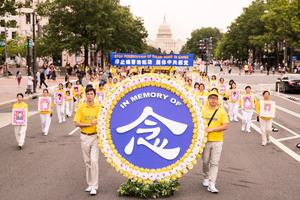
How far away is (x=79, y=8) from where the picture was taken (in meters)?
57.5

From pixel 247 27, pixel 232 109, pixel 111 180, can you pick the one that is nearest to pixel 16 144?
pixel 111 180

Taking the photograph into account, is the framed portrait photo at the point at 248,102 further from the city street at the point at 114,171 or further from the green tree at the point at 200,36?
the green tree at the point at 200,36

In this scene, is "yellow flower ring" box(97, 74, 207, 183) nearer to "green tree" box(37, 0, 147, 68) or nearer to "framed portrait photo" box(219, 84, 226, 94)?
"framed portrait photo" box(219, 84, 226, 94)

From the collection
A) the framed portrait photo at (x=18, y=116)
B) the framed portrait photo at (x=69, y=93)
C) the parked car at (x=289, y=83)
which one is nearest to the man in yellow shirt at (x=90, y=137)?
the framed portrait photo at (x=18, y=116)

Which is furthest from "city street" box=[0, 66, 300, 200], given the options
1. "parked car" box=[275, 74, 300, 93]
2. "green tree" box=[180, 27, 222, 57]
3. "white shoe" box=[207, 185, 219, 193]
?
"green tree" box=[180, 27, 222, 57]

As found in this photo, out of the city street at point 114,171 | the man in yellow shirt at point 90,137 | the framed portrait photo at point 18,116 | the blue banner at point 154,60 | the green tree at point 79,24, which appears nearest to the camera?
the man in yellow shirt at point 90,137

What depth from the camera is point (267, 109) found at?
11703 millimetres

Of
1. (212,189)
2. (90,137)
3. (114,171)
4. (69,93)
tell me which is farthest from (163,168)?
(69,93)

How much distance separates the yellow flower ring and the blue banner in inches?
570

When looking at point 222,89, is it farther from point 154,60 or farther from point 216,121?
point 216,121

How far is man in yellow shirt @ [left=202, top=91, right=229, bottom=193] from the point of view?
24.1 feet

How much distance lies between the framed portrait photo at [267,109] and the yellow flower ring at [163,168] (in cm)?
524

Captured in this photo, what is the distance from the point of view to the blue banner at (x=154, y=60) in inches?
852

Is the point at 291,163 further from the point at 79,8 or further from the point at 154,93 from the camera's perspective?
the point at 79,8
